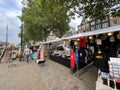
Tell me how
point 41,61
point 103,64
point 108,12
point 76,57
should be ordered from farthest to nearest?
1. point 41,61
2. point 108,12
3. point 76,57
4. point 103,64

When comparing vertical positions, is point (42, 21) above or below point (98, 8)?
above

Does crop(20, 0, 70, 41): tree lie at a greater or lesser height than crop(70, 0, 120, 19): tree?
greater

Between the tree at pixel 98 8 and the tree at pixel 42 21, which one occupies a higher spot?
the tree at pixel 42 21

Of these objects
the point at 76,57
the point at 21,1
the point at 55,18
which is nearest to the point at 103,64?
the point at 76,57

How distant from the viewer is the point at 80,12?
9.12 metres

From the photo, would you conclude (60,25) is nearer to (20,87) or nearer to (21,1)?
(21,1)

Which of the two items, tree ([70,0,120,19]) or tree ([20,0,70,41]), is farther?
tree ([20,0,70,41])

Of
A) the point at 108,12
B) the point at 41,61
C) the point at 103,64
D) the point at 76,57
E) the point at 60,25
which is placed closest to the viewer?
the point at 103,64

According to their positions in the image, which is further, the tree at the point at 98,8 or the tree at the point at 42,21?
the tree at the point at 42,21

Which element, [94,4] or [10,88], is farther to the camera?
[94,4]

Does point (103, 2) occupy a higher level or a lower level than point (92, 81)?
higher

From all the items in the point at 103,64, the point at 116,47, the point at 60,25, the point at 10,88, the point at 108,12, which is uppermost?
the point at 60,25

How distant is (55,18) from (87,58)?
1376 centimetres

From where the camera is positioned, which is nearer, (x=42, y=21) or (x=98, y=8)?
(x=98, y=8)
